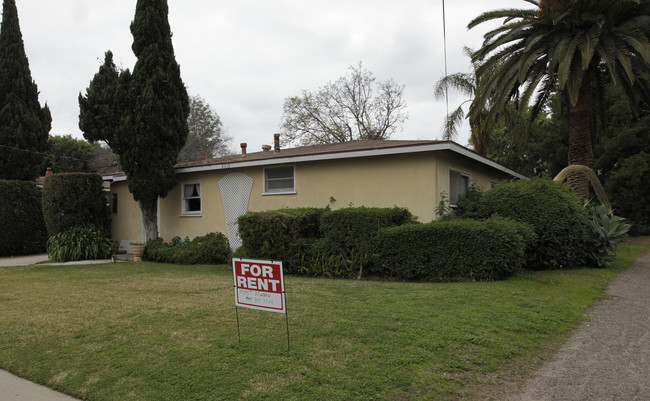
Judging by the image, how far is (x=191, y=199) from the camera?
1612 centimetres

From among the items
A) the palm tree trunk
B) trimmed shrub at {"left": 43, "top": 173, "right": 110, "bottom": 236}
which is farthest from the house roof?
trimmed shrub at {"left": 43, "top": 173, "right": 110, "bottom": 236}

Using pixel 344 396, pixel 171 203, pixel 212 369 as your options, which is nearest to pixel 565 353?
pixel 344 396

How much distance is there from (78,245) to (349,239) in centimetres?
995

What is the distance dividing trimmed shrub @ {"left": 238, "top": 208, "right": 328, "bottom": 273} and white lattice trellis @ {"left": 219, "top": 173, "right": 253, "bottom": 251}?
315 centimetres

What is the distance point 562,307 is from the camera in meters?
6.74

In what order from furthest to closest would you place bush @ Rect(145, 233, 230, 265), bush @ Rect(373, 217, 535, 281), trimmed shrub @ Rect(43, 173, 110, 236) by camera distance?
trimmed shrub @ Rect(43, 173, 110, 236)
bush @ Rect(145, 233, 230, 265)
bush @ Rect(373, 217, 535, 281)

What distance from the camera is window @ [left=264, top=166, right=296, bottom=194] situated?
13875 millimetres

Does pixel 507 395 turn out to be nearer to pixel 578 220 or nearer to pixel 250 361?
pixel 250 361

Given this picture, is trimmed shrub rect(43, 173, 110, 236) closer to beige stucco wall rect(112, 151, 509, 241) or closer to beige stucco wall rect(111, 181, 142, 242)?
beige stucco wall rect(111, 181, 142, 242)

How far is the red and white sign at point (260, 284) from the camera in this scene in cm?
459

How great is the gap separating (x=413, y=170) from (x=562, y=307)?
5.70m

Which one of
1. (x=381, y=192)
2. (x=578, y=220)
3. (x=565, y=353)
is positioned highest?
(x=381, y=192)

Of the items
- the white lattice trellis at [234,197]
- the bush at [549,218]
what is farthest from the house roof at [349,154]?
the bush at [549,218]

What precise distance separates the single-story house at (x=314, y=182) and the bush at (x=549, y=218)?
1669 mm
